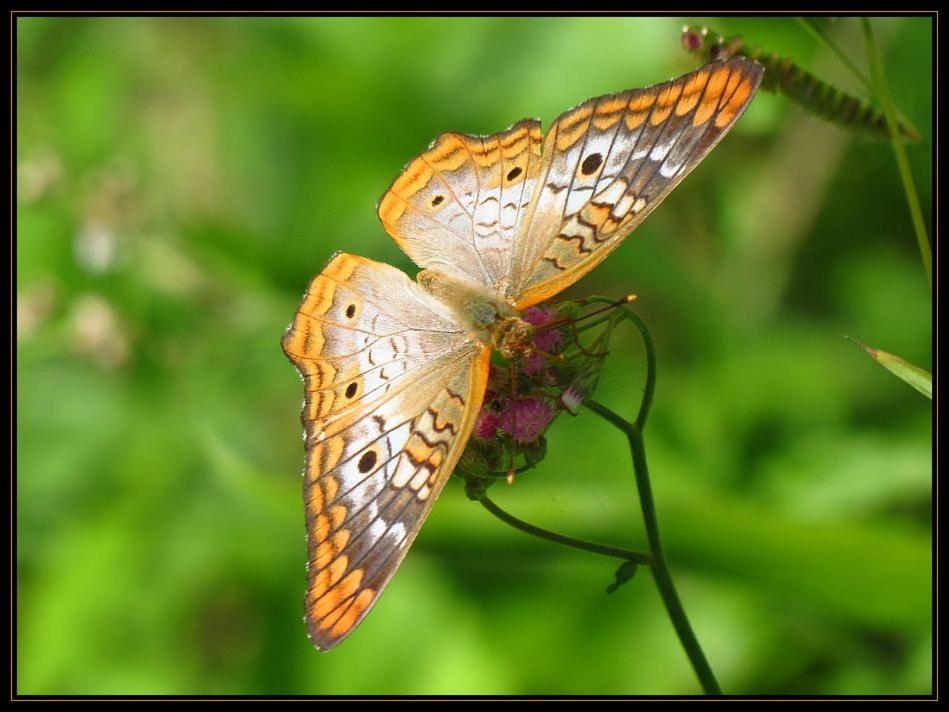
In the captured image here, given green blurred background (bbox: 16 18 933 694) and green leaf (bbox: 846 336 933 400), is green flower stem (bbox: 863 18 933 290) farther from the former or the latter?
green blurred background (bbox: 16 18 933 694)

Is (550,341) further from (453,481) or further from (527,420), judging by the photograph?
(453,481)

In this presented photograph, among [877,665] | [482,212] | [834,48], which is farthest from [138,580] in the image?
[834,48]

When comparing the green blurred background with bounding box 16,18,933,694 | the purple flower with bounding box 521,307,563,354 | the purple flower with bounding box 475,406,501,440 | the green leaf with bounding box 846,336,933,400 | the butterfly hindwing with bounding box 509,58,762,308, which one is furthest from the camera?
the green blurred background with bounding box 16,18,933,694

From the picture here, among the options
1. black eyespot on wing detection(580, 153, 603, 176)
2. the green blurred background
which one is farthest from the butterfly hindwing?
the green blurred background

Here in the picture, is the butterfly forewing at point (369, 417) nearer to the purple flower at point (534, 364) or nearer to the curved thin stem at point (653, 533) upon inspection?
the purple flower at point (534, 364)

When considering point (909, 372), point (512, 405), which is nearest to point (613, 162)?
point (512, 405)

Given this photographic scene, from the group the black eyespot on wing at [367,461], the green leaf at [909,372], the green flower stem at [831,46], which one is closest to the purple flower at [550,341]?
the black eyespot on wing at [367,461]

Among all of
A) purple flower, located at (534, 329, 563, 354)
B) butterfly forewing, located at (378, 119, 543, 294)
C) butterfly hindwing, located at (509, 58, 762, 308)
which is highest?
butterfly forewing, located at (378, 119, 543, 294)
